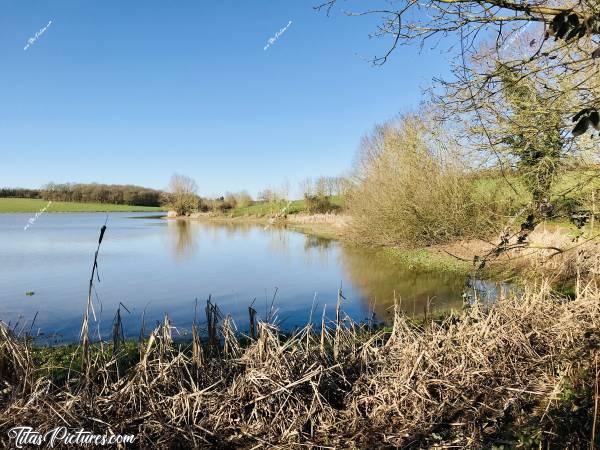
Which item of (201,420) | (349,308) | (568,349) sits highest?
(568,349)

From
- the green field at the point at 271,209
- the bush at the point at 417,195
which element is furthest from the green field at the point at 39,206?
the bush at the point at 417,195

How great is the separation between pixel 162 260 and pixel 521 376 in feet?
54.3

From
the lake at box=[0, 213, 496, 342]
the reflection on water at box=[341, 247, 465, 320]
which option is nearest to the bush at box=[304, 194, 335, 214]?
the lake at box=[0, 213, 496, 342]

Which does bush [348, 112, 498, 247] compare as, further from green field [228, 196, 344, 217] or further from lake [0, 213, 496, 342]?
green field [228, 196, 344, 217]

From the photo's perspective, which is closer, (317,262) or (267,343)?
(267,343)

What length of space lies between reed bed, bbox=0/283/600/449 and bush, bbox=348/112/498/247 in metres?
10.9

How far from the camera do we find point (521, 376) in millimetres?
4824

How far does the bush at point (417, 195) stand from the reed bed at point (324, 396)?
10.9m

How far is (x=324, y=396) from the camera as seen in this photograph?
14.0 feet

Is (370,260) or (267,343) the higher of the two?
(267,343)

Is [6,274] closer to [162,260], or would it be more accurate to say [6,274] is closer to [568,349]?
[162,260]

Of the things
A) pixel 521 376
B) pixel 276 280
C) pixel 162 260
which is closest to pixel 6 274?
pixel 162 260

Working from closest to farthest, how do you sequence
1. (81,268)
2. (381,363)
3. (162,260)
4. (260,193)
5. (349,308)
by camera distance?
(381,363) < (349,308) < (81,268) < (162,260) < (260,193)

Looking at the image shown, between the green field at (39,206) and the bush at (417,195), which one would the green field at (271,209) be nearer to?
the green field at (39,206)
